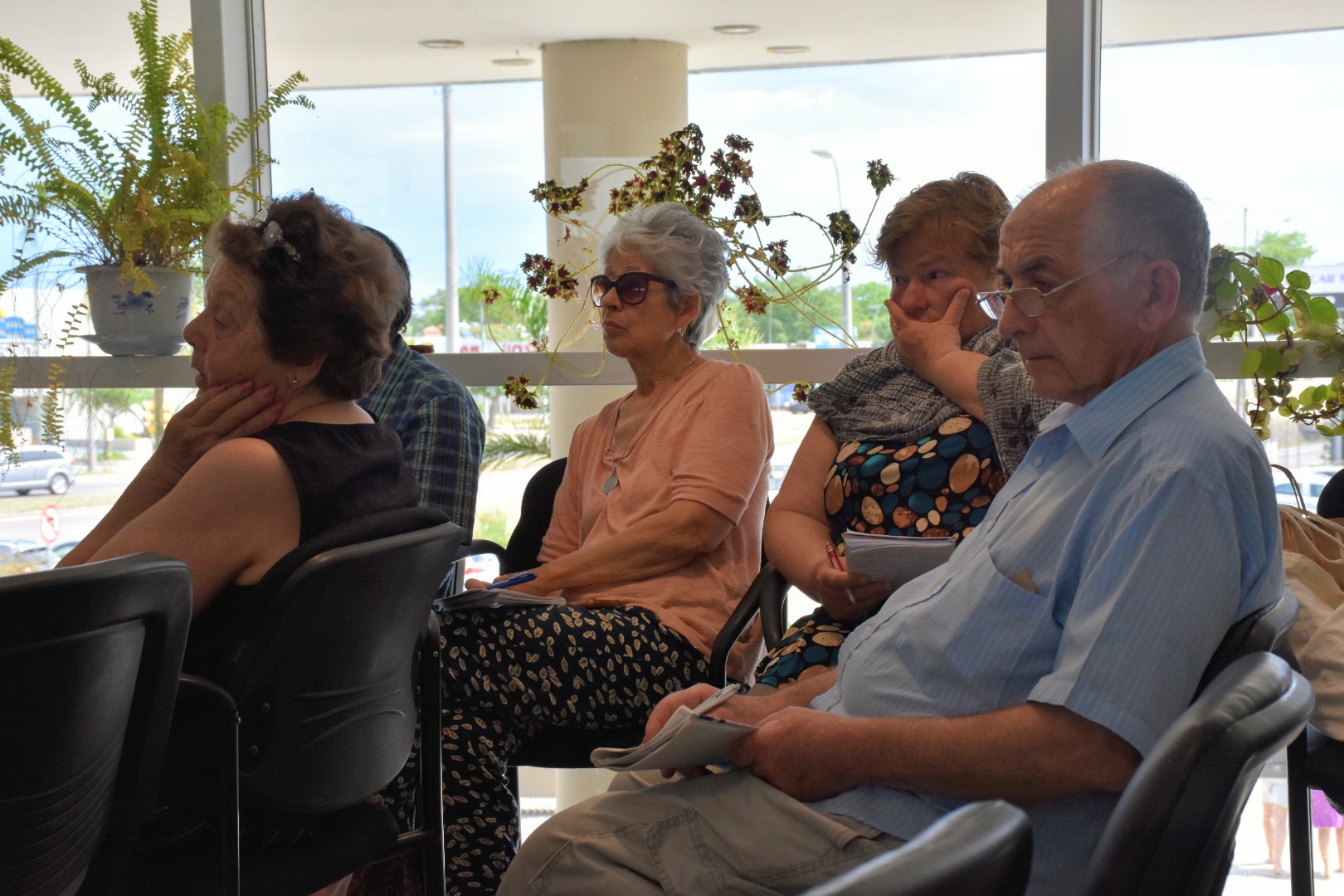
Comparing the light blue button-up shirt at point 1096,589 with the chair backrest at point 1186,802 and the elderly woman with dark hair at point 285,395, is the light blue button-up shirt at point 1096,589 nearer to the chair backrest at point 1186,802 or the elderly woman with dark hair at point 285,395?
the chair backrest at point 1186,802

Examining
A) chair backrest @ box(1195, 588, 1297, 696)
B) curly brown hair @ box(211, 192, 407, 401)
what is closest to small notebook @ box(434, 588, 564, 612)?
curly brown hair @ box(211, 192, 407, 401)

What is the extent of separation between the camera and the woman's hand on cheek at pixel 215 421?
77.4 inches

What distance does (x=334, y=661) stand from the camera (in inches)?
63.2

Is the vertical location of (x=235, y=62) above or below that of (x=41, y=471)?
above

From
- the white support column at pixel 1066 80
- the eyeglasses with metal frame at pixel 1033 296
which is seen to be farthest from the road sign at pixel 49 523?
the eyeglasses with metal frame at pixel 1033 296

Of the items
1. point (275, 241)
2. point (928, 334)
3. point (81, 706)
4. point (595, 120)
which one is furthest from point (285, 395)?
point (595, 120)

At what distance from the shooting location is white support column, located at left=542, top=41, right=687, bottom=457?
11.7ft

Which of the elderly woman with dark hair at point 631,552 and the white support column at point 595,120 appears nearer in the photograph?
the elderly woman with dark hair at point 631,552

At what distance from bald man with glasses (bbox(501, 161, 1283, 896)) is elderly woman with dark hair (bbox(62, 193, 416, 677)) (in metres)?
0.56

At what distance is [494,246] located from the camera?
3.77 meters

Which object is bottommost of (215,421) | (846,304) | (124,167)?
(215,421)

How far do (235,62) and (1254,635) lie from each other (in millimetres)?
3550

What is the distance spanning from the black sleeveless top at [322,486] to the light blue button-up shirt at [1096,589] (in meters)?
0.78

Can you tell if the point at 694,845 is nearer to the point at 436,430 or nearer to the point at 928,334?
the point at 928,334
